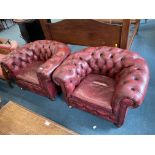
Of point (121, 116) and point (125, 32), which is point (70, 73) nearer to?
point (121, 116)

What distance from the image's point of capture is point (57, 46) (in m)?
2.60

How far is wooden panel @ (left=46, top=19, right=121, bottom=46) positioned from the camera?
8.40 feet

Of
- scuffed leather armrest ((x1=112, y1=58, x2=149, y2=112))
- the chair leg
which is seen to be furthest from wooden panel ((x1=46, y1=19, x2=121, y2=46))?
the chair leg

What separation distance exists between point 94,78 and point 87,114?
538 mm

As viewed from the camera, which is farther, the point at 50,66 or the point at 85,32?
the point at 85,32

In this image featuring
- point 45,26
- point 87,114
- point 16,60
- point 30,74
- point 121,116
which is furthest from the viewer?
point 45,26

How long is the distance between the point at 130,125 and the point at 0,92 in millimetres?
2380

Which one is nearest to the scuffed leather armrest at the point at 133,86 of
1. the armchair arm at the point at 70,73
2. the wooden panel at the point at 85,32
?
the armchair arm at the point at 70,73

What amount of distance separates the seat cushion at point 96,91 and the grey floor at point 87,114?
0.36 m

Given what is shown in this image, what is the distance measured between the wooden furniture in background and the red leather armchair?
436 mm

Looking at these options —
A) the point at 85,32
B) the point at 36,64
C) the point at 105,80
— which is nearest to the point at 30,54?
the point at 36,64

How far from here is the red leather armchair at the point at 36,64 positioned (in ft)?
7.76

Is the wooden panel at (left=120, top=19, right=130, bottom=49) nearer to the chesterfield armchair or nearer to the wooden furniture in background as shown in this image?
the wooden furniture in background

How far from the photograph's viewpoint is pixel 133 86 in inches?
67.8
